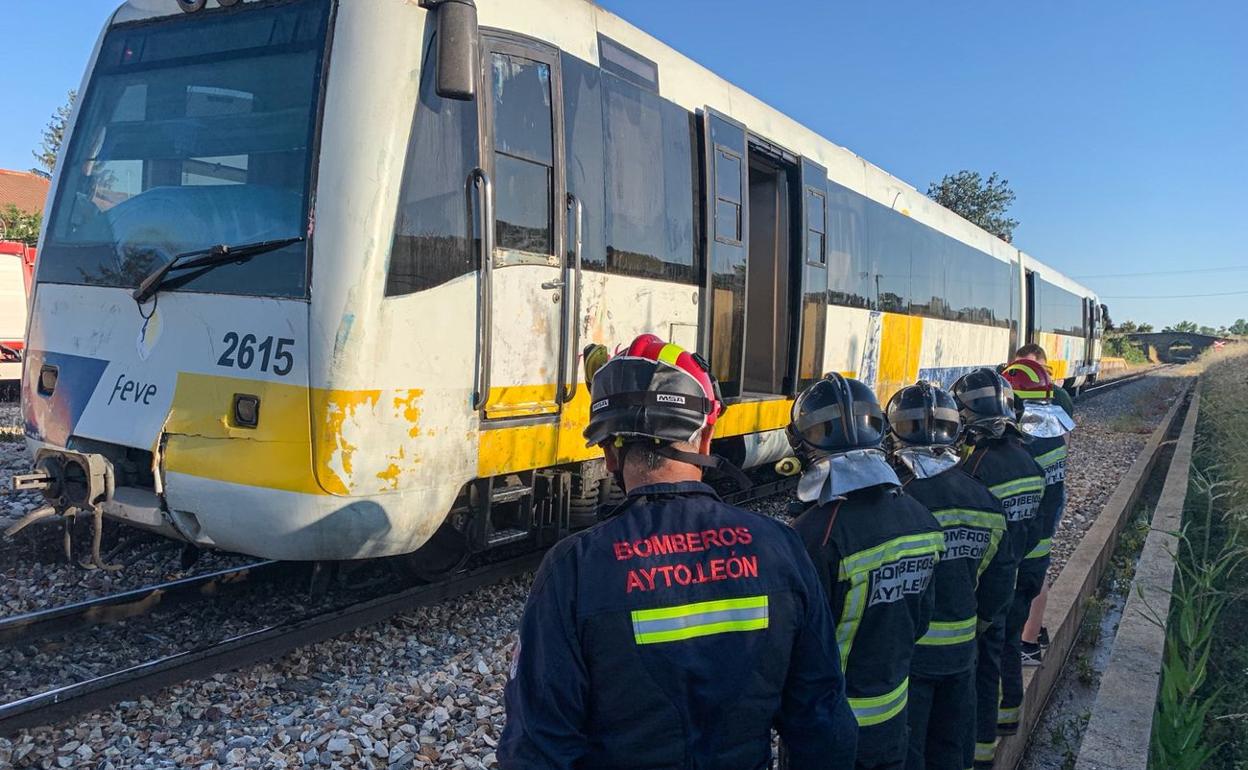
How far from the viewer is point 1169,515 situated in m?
8.46

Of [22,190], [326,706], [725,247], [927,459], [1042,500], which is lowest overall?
[326,706]

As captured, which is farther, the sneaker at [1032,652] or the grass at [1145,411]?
the grass at [1145,411]

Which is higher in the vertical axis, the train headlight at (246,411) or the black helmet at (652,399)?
A: the black helmet at (652,399)

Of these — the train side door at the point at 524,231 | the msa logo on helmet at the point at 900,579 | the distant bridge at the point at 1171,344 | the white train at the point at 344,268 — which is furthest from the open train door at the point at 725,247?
the distant bridge at the point at 1171,344

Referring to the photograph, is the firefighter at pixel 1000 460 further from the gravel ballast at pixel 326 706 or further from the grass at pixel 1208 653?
the gravel ballast at pixel 326 706

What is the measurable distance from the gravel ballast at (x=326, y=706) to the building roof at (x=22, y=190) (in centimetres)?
3152

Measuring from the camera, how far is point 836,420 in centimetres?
263

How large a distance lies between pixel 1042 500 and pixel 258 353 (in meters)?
4.05

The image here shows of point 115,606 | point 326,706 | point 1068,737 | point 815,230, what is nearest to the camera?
point 326,706

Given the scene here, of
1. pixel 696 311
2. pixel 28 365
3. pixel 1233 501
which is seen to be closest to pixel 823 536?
pixel 696 311

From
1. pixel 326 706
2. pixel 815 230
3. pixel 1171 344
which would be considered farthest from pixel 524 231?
pixel 1171 344

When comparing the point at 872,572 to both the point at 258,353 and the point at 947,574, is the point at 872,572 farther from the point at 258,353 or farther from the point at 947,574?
the point at 258,353

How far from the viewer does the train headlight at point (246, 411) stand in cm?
410

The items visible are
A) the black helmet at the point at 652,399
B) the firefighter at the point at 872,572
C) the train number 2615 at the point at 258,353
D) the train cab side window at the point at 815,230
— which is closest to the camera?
the black helmet at the point at 652,399
